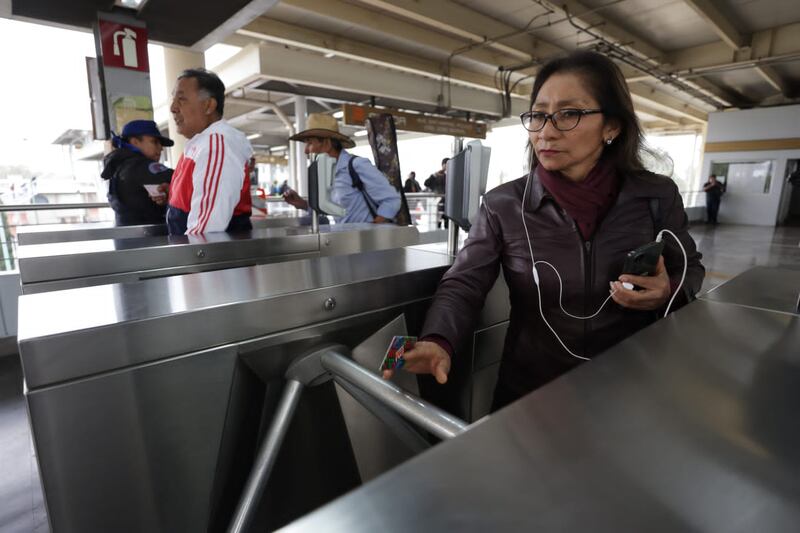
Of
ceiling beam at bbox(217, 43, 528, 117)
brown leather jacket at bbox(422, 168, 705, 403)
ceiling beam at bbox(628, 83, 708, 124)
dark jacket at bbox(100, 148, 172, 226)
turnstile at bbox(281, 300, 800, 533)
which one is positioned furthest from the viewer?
ceiling beam at bbox(628, 83, 708, 124)

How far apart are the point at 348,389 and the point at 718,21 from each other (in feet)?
22.6

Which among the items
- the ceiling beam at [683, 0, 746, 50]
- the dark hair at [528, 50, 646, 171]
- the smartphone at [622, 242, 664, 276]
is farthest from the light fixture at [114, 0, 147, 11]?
the ceiling beam at [683, 0, 746, 50]

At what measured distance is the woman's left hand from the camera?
3.02 feet

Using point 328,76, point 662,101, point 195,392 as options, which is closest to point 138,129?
point 195,392

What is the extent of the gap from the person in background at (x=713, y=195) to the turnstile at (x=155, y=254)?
10.8 meters

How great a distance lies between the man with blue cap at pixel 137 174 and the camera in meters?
2.38

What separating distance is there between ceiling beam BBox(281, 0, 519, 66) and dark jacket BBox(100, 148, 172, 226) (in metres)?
2.98

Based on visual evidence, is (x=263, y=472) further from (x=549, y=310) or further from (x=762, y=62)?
(x=762, y=62)

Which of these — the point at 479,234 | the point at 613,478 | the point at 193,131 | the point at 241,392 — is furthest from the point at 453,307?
the point at 193,131

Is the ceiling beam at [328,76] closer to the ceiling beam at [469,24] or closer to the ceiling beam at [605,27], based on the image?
the ceiling beam at [469,24]

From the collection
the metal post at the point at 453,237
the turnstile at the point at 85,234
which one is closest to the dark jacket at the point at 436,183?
the turnstile at the point at 85,234

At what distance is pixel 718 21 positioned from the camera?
5457mm

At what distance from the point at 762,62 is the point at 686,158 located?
867 centimetres

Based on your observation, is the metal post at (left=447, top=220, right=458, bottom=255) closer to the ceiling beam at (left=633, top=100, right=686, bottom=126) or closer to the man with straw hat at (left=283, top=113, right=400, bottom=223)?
the man with straw hat at (left=283, top=113, right=400, bottom=223)
